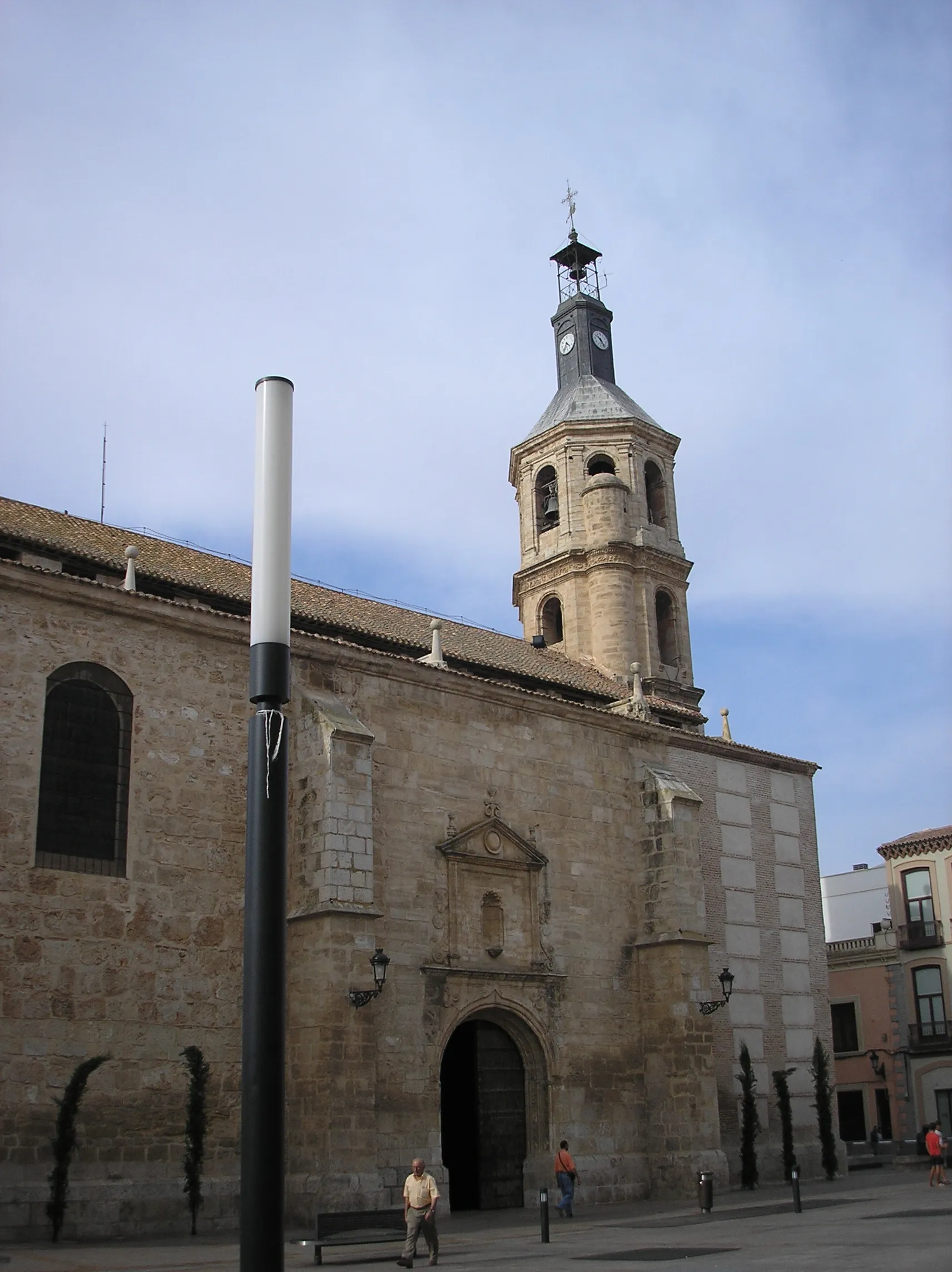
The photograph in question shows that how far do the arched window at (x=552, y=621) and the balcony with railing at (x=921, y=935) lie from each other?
14.4m

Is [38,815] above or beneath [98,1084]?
above

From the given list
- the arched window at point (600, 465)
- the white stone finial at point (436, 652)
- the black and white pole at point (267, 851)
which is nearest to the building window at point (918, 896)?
the arched window at point (600, 465)

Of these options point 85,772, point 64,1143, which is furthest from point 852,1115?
point 85,772

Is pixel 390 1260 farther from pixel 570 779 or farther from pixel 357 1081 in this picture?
pixel 570 779

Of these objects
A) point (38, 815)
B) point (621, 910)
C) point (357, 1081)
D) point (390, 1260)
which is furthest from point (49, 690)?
point (621, 910)

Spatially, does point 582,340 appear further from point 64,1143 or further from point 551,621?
point 64,1143

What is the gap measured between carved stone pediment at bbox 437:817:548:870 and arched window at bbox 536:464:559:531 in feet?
47.2

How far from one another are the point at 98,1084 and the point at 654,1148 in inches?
415

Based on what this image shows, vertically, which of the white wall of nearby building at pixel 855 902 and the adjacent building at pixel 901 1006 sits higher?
the white wall of nearby building at pixel 855 902

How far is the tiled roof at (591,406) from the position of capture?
35.1m

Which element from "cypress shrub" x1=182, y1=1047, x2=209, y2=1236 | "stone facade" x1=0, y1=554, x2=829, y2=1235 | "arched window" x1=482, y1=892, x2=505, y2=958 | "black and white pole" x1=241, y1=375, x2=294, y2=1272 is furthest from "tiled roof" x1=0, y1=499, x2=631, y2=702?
"black and white pole" x1=241, y1=375, x2=294, y2=1272

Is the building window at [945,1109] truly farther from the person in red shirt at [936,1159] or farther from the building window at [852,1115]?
the person in red shirt at [936,1159]

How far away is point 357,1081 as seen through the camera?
17281 mm

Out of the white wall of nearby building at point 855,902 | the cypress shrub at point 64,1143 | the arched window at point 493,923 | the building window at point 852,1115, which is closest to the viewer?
the cypress shrub at point 64,1143
